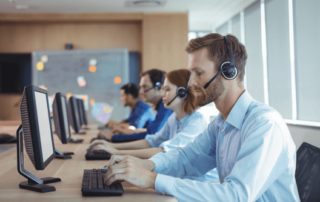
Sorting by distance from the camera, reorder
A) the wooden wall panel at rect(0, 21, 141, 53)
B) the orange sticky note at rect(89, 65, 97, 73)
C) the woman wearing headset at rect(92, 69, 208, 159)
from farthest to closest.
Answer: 1. the wooden wall panel at rect(0, 21, 141, 53)
2. the orange sticky note at rect(89, 65, 97, 73)
3. the woman wearing headset at rect(92, 69, 208, 159)

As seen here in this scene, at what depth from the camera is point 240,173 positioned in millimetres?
871

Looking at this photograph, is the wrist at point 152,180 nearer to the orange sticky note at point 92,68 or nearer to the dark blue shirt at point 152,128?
the dark blue shirt at point 152,128

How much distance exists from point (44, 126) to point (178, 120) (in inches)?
43.0

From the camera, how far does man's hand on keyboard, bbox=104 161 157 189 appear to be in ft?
3.11

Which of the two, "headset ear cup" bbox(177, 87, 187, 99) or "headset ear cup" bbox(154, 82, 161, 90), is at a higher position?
"headset ear cup" bbox(154, 82, 161, 90)

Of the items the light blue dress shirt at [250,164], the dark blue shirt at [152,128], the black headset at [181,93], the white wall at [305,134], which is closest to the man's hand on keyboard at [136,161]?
the light blue dress shirt at [250,164]

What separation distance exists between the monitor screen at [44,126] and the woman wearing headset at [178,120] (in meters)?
0.59

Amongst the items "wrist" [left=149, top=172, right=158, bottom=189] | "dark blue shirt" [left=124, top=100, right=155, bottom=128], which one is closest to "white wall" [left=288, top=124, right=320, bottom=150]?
"wrist" [left=149, top=172, right=158, bottom=189]

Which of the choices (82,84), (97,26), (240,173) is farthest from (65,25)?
(240,173)

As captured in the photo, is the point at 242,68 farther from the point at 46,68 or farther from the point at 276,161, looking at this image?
the point at 46,68

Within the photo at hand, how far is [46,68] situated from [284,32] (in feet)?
14.7

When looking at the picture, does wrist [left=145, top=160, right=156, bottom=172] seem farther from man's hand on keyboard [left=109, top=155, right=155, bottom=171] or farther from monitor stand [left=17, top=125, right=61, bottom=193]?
monitor stand [left=17, top=125, right=61, bottom=193]

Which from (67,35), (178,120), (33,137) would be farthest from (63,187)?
(67,35)

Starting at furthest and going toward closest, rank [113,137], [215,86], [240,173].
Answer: [113,137], [215,86], [240,173]
